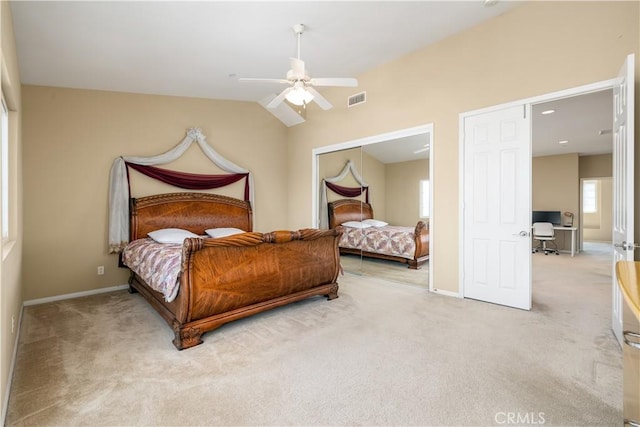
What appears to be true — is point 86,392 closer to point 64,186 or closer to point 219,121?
point 64,186

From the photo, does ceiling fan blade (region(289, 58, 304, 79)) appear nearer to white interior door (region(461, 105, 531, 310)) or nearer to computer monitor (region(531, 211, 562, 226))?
white interior door (region(461, 105, 531, 310))

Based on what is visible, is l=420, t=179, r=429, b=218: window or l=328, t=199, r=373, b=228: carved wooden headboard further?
l=328, t=199, r=373, b=228: carved wooden headboard

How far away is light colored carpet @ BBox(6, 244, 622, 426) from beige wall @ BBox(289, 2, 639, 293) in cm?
130

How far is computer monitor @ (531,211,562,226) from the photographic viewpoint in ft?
26.1

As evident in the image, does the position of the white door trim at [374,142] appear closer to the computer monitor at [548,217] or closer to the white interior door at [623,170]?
the white interior door at [623,170]

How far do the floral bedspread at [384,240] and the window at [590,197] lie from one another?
30.7 ft

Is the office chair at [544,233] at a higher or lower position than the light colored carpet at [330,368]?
higher

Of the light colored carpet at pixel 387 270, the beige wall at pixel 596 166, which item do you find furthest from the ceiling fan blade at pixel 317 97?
the beige wall at pixel 596 166

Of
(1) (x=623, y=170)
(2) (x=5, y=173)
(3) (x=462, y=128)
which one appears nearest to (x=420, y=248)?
(3) (x=462, y=128)

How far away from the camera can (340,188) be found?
559cm

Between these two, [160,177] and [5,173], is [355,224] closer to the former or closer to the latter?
[160,177]

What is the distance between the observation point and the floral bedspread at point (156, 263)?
107 inches

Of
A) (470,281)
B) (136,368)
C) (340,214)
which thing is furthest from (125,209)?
(470,281)

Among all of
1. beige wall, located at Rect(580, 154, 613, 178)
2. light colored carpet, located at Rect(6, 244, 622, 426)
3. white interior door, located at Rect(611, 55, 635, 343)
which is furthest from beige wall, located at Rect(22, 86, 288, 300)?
beige wall, located at Rect(580, 154, 613, 178)
